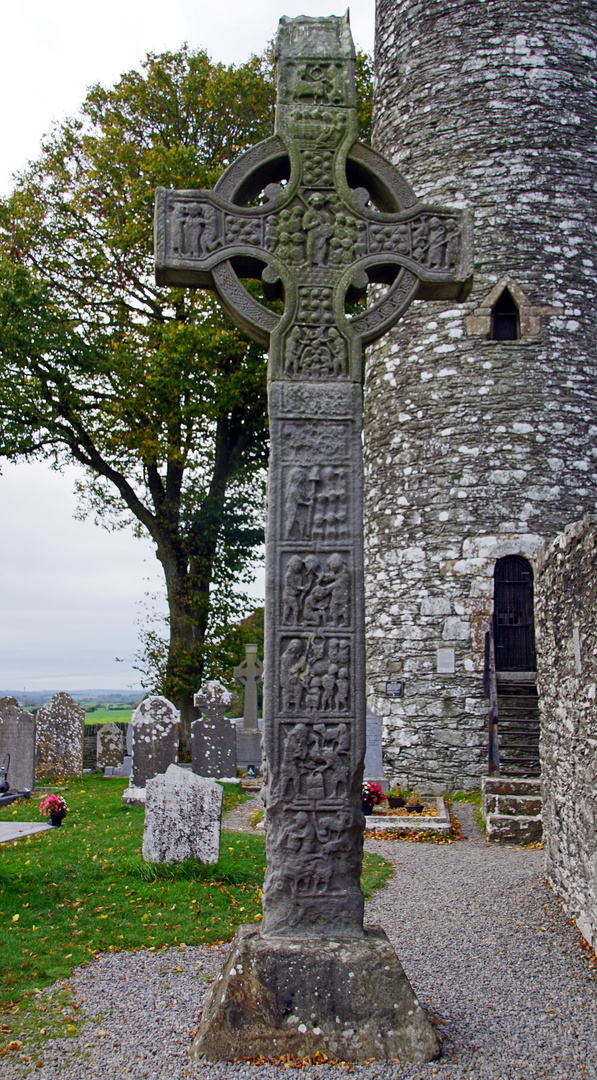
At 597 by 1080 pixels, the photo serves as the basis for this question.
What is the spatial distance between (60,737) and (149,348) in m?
7.13

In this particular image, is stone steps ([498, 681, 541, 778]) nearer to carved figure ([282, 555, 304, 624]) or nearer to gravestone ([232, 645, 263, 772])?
carved figure ([282, 555, 304, 624])

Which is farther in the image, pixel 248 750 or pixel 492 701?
pixel 248 750

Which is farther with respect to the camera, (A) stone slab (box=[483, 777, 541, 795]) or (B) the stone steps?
(B) the stone steps

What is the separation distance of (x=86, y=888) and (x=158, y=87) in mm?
15304

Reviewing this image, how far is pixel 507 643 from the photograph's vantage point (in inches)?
427

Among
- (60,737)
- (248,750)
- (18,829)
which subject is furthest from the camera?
(248,750)

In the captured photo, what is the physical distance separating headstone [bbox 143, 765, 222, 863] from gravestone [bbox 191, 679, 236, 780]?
5984 millimetres

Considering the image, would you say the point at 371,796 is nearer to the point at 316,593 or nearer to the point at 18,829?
the point at 18,829

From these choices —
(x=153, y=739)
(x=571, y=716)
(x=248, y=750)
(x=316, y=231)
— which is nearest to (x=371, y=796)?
(x=153, y=739)

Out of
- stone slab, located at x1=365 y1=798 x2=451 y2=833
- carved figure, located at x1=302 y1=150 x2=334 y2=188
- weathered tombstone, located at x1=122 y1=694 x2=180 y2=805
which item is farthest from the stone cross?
carved figure, located at x1=302 y1=150 x2=334 y2=188

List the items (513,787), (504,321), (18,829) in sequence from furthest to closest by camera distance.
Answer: (504,321)
(513,787)
(18,829)

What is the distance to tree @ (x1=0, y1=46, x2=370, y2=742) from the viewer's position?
14.3m

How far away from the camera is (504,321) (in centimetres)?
1107

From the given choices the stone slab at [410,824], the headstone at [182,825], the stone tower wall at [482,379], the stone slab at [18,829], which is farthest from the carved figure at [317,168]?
the stone tower wall at [482,379]
